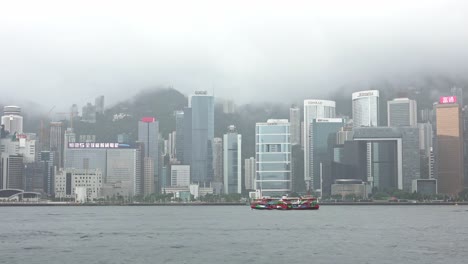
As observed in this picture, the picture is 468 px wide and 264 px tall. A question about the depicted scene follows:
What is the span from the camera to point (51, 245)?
294ft

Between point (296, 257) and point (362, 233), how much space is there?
3144 cm

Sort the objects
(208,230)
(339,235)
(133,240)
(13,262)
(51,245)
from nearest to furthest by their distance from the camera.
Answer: (13,262)
(51,245)
(133,240)
(339,235)
(208,230)

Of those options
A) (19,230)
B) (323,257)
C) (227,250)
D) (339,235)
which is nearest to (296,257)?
(323,257)

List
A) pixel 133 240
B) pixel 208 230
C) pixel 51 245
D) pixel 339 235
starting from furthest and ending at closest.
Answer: pixel 208 230, pixel 339 235, pixel 133 240, pixel 51 245

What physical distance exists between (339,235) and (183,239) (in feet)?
71.6

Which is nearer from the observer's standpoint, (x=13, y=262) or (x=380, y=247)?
(x=13, y=262)

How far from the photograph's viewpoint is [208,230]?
115 m

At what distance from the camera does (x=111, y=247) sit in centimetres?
8675

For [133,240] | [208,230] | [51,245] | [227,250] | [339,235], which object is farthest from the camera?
[208,230]

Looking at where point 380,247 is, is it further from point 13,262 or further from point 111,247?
point 13,262

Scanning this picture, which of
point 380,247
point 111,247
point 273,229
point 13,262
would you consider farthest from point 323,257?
point 273,229

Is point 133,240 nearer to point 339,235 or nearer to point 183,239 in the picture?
point 183,239

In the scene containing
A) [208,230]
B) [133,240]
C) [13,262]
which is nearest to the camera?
[13,262]

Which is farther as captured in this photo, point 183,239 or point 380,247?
point 183,239
